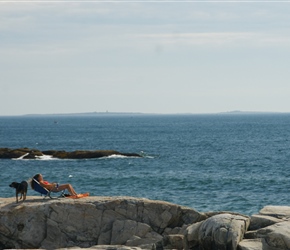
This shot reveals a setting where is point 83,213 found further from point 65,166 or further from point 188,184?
point 65,166

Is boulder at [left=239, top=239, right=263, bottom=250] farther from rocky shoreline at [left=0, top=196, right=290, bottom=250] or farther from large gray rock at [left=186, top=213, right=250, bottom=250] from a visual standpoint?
rocky shoreline at [left=0, top=196, right=290, bottom=250]

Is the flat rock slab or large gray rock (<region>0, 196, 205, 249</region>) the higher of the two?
the flat rock slab


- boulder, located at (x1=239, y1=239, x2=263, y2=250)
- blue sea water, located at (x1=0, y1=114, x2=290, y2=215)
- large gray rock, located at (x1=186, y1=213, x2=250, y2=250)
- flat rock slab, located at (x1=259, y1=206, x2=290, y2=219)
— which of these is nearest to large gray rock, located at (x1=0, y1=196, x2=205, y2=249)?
flat rock slab, located at (x1=259, y1=206, x2=290, y2=219)

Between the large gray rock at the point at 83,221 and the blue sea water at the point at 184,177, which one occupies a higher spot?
the large gray rock at the point at 83,221

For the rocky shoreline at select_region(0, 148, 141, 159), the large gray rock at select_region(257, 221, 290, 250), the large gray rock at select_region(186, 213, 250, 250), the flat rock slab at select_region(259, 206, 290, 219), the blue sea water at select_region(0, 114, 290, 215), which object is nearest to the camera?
the large gray rock at select_region(257, 221, 290, 250)

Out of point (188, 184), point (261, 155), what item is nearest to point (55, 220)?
point (188, 184)

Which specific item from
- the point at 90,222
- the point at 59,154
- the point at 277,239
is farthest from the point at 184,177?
the point at 277,239

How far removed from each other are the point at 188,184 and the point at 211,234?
30.2 m

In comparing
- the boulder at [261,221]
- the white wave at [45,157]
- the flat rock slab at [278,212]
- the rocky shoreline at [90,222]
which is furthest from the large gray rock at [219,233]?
the white wave at [45,157]

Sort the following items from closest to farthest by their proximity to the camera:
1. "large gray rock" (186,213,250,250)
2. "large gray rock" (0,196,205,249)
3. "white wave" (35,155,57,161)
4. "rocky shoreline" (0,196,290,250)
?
1. "large gray rock" (186,213,250,250)
2. "rocky shoreline" (0,196,290,250)
3. "large gray rock" (0,196,205,249)
4. "white wave" (35,155,57,161)

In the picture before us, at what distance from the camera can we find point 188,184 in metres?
48.6

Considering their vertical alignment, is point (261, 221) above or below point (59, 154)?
above

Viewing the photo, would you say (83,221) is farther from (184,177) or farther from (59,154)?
(59,154)

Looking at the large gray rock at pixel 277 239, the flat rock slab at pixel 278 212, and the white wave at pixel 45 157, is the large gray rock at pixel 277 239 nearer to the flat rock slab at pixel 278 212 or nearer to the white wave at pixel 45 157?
the flat rock slab at pixel 278 212
